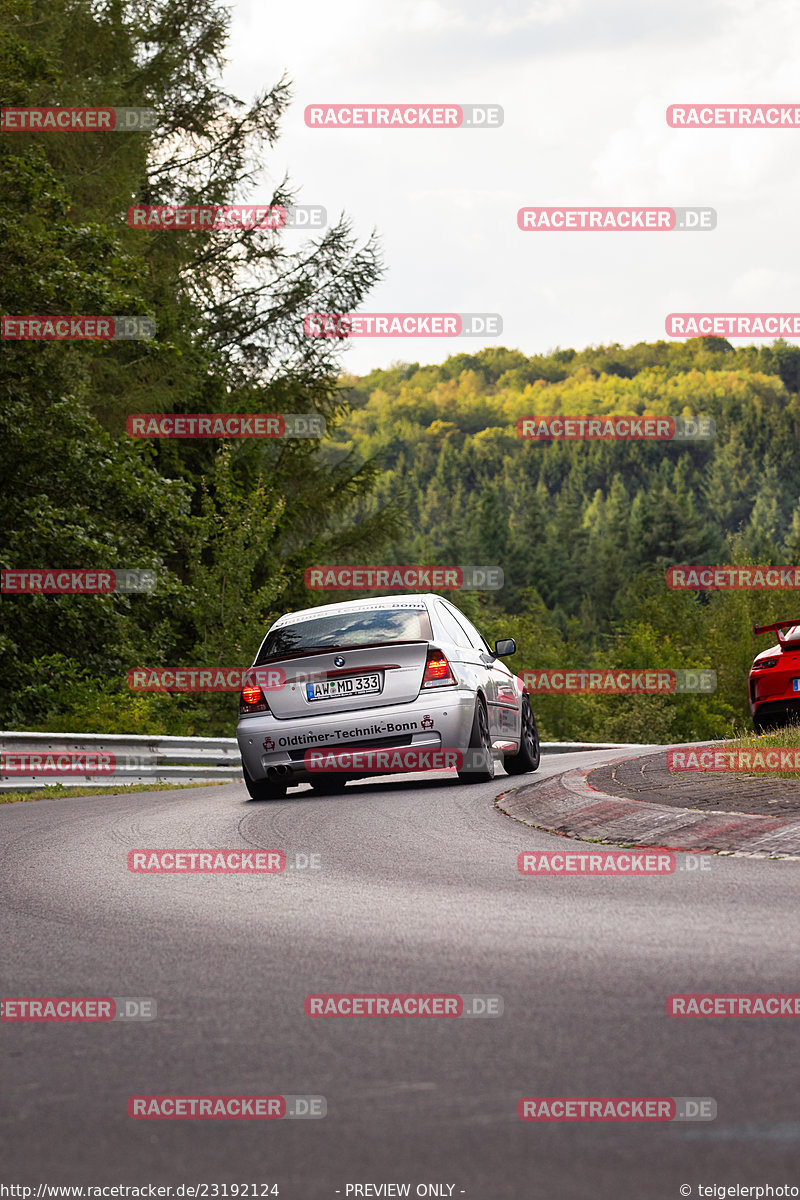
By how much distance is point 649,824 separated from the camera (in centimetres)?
820

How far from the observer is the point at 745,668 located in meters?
101

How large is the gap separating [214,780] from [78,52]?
65.6 ft

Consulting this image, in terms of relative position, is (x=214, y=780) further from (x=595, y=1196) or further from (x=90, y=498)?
(x=595, y=1196)

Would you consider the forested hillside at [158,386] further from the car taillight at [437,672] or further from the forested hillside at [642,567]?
the car taillight at [437,672]

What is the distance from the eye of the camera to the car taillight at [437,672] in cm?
1188
